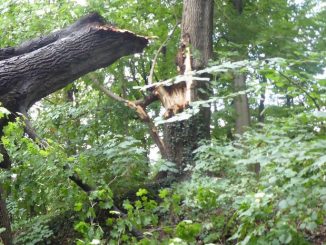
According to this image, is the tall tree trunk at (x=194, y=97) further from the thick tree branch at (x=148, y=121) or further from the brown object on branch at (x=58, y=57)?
the brown object on branch at (x=58, y=57)

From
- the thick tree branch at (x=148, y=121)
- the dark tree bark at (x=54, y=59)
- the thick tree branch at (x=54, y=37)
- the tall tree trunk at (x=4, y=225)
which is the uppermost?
the thick tree branch at (x=54, y=37)

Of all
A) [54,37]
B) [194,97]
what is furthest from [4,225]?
[194,97]

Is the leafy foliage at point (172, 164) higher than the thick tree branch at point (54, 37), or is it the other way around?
the thick tree branch at point (54, 37)

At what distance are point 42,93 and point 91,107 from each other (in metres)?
2.42

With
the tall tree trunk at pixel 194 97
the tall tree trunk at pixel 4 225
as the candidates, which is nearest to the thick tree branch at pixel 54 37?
the tall tree trunk at pixel 194 97

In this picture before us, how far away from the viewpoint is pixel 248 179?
457cm

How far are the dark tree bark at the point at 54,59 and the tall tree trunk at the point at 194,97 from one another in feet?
4.53

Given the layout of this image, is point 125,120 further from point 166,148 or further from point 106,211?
point 106,211

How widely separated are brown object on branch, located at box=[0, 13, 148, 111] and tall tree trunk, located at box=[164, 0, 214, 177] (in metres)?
1.38

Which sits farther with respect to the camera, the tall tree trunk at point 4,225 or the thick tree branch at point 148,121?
the thick tree branch at point 148,121

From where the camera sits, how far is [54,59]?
18.8 feet

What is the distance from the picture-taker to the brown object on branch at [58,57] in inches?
214

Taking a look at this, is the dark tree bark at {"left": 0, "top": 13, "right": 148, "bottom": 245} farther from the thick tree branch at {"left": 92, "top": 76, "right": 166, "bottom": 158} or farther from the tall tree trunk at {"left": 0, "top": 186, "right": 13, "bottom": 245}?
the thick tree branch at {"left": 92, "top": 76, "right": 166, "bottom": 158}

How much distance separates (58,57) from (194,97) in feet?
7.90
